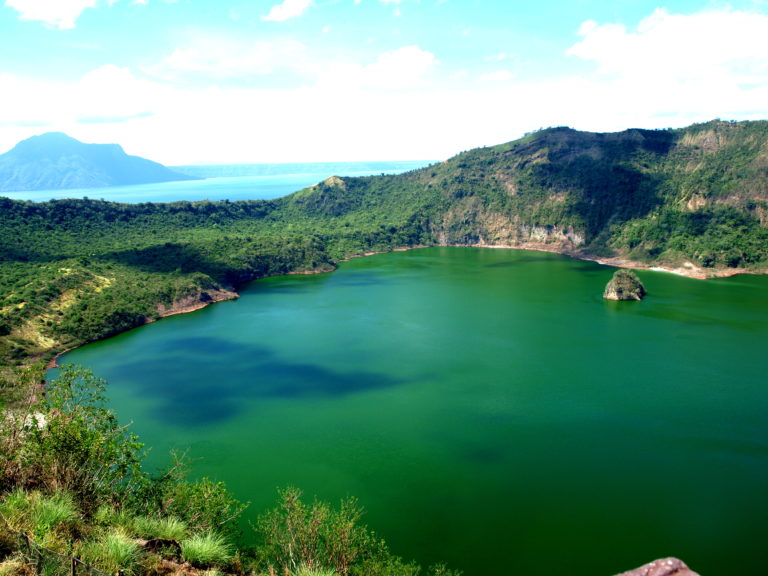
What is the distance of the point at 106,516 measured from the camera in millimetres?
16312

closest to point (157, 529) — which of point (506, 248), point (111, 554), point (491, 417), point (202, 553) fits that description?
point (202, 553)

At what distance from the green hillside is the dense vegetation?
4297 centimetres

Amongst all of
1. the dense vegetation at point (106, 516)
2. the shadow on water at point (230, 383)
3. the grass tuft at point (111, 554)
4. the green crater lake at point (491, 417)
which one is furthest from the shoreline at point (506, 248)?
the grass tuft at point (111, 554)

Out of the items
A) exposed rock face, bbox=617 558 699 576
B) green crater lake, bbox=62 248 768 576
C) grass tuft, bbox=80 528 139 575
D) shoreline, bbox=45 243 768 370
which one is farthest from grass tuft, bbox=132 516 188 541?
shoreline, bbox=45 243 768 370

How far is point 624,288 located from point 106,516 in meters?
79.7

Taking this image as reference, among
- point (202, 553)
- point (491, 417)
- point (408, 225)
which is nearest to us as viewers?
point (202, 553)

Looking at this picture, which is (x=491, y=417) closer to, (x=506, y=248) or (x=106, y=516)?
(x=106, y=516)

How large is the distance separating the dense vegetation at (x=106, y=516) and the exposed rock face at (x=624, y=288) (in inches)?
2640

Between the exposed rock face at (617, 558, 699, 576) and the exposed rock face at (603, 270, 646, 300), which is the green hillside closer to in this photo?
the exposed rock face at (603, 270, 646, 300)

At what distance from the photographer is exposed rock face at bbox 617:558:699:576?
1922 centimetres

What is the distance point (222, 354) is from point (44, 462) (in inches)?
1636

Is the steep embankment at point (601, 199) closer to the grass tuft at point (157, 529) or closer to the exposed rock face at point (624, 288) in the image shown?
the exposed rock face at point (624, 288)

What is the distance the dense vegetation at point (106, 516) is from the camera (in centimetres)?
1355

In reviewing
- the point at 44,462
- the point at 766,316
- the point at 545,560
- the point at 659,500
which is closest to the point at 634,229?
the point at 766,316
